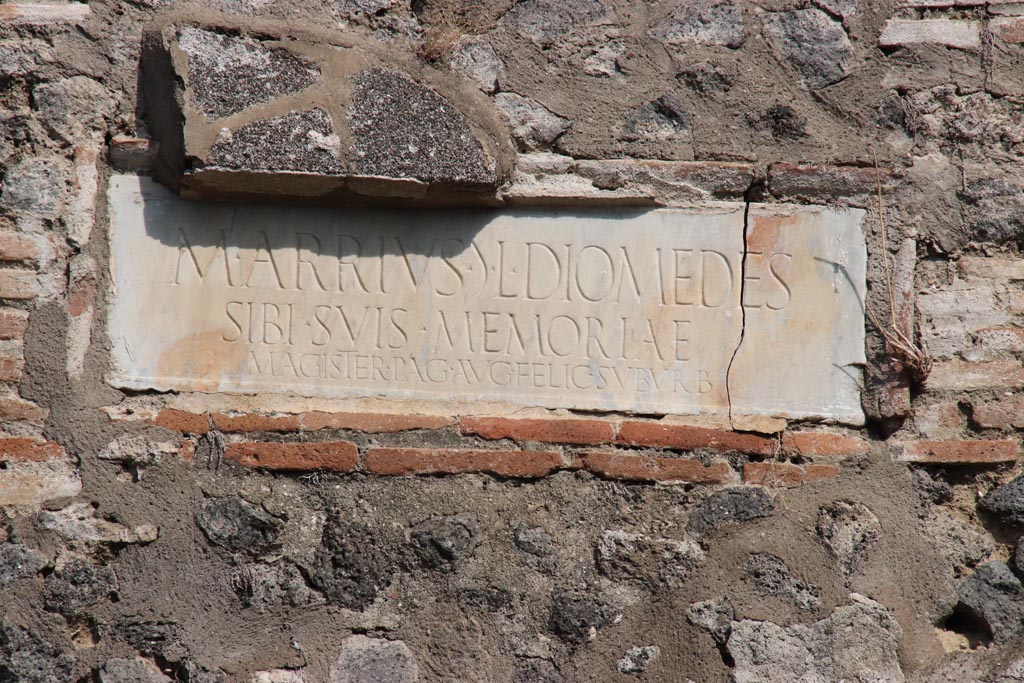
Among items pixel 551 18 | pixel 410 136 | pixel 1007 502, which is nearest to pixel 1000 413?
pixel 1007 502

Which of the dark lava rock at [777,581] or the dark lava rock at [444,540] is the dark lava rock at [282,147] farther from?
the dark lava rock at [777,581]

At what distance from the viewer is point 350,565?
236 centimetres

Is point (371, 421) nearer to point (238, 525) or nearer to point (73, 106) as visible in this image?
point (238, 525)

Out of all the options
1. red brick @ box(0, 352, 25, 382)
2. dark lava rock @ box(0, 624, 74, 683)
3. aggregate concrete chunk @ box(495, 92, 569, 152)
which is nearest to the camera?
dark lava rock @ box(0, 624, 74, 683)

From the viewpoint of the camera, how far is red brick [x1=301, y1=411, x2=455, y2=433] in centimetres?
242

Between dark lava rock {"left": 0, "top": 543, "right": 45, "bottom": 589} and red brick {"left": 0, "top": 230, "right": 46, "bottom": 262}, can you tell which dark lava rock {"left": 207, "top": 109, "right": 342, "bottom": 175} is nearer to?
red brick {"left": 0, "top": 230, "right": 46, "bottom": 262}

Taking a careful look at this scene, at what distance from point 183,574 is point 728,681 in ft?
4.52

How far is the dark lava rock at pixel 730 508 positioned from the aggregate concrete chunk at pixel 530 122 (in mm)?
1039

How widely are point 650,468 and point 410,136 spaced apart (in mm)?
1054

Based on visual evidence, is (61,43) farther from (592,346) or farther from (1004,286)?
(1004,286)

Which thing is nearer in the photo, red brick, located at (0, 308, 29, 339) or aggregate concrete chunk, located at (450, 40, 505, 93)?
red brick, located at (0, 308, 29, 339)

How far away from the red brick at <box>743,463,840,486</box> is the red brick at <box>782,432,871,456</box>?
4cm

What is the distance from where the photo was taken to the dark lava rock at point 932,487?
2434 millimetres

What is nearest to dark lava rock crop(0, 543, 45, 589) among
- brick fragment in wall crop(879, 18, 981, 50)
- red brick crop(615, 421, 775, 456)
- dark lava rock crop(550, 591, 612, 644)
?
dark lava rock crop(550, 591, 612, 644)
